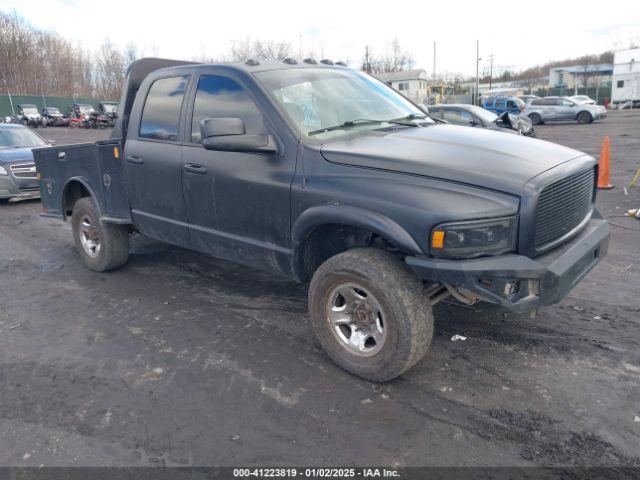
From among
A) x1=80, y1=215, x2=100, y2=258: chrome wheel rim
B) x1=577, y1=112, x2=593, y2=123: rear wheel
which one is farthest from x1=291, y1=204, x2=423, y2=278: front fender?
x1=577, y1=112, x2=593, y2=123: rear wheel

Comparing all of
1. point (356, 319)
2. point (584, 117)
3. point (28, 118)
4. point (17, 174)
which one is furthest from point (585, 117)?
point (28, 118)

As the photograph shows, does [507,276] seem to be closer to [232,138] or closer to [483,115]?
[232,138]

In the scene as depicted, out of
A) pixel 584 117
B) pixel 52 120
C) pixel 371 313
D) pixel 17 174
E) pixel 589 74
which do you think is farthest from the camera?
pixel 589 74

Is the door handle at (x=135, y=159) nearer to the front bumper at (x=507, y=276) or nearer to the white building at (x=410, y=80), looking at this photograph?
the front bumper at (x=507, y=276)

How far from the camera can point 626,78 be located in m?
47.6

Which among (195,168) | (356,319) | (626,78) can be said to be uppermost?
(626,78)

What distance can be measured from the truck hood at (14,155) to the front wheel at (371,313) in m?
8.87

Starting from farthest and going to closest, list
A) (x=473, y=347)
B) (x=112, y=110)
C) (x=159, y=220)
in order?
(x=112, y=110), (x=159, y=220), (x=473, y=347)

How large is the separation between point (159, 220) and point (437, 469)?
328cm

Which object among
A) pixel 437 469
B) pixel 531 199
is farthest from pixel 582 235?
pixel 437 469

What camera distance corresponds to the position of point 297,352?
12.3ft

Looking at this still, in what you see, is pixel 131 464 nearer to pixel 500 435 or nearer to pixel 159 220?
pixel 500 435

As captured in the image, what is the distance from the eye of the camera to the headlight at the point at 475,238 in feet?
9.17

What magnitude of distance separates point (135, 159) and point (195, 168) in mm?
954
